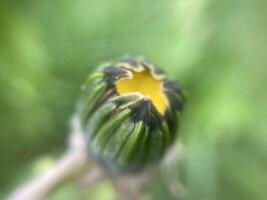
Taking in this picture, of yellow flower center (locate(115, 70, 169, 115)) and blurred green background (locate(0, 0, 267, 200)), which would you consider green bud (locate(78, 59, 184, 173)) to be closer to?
yellow flower center (locate(115, 70, 169, 115))

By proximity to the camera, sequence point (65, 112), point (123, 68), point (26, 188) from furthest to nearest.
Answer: point (65, 112)
point (26, 188)
point (123, 68)

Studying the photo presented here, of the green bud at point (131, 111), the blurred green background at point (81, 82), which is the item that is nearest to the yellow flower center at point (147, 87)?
the green bud at point (131, 111)

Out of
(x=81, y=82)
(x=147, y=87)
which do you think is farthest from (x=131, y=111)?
(x=81, y=82)

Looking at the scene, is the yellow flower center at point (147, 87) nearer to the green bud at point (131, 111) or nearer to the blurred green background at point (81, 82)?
the green bud at point (131, 111)

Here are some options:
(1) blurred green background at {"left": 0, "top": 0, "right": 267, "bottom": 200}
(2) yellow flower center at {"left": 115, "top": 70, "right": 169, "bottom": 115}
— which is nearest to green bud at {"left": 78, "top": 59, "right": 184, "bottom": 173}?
(2) yellow flower center at {"left": 115, "top": 70, "right": 169, "bottom": 115}

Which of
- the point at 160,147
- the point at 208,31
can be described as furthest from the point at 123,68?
the point at 208,31

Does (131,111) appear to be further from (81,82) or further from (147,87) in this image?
(81,82)

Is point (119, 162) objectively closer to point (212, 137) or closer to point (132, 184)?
point (132, 184)
